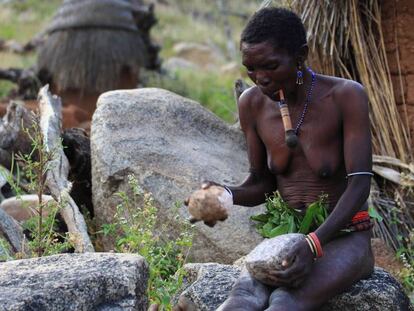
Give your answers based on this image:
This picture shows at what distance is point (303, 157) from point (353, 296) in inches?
26.5

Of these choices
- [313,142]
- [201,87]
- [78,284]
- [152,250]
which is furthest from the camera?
[201,87]

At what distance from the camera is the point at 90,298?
351 centimetres

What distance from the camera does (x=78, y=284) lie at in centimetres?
349

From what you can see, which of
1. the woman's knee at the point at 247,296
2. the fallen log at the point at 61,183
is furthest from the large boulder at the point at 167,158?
the woman's knee at the point at 247,296

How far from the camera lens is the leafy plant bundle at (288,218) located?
3977 mm

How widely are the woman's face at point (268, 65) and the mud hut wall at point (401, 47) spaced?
266 centimetres

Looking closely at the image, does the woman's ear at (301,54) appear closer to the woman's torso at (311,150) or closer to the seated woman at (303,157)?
the seated woman at (303,157)

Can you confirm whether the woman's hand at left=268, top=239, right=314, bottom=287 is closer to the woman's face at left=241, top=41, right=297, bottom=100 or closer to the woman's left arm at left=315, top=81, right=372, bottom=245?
the woman's left arm at left=315, top=81, right=372, bottom=245

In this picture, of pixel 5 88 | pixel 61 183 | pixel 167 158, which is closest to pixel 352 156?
pixel 167 158

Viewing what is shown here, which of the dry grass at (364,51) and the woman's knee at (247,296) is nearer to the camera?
the woman's knee at (247,296)

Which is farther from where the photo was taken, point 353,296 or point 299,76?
point 299,76

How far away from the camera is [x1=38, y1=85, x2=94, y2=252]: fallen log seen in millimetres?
5328

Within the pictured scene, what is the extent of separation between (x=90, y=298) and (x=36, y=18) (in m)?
21.6

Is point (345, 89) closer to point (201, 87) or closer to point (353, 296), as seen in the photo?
point (353, 296)
